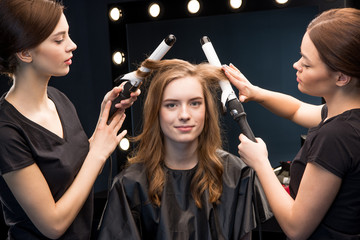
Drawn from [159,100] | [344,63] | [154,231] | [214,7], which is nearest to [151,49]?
[214,7]

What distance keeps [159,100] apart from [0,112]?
1.76 ft

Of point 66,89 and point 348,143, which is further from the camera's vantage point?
point 66,89

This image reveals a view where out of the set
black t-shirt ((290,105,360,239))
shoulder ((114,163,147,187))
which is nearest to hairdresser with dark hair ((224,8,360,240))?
black t-shirt ((290,105,360,239))

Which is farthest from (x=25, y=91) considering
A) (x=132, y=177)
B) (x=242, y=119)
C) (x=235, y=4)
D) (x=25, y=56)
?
(x=235, y=4)

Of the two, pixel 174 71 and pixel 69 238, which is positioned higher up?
pixel 174 71

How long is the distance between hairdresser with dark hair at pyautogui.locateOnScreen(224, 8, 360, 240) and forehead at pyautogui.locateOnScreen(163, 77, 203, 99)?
36 centimetres

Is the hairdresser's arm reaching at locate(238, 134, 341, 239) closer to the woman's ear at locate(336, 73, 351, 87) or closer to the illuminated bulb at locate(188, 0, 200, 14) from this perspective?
the woman's ear at locate(336, 73, 351, 87)

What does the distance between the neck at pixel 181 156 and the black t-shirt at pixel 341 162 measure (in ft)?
1.48

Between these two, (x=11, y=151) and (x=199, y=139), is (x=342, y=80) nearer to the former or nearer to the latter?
(x=199, y=139)

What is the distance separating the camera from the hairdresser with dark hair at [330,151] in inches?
46.6

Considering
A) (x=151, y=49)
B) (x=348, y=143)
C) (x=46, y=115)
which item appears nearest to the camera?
(x=348, y=143)

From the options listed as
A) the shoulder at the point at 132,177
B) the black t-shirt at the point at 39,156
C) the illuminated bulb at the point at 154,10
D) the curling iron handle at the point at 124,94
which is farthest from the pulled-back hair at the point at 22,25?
the illuminated bulb at the point at 154,10

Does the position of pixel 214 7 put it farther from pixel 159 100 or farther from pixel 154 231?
pixel 154 231

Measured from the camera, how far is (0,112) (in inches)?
52.0
